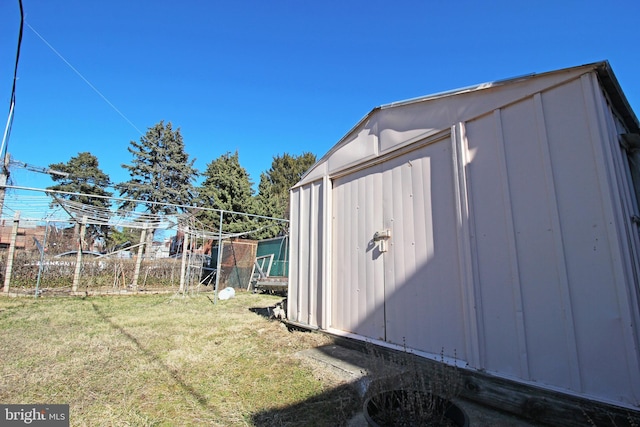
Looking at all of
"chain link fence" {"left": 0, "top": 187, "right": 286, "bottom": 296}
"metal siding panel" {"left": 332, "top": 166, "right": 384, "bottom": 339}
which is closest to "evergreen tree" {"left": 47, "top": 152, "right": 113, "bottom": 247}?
"chain link fence" {"left": 0, "top": 187, "right": 286, "bottom": 296}

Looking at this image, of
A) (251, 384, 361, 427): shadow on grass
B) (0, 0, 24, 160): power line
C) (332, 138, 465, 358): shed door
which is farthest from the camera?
(0, 0, 24, 160): power line

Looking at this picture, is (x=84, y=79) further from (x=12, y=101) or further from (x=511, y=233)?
(x=511, y=233)

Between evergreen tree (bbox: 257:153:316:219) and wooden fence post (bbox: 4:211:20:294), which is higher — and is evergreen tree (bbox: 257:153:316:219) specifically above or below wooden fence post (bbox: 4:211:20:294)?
above

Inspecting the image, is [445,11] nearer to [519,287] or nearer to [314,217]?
[314,217]

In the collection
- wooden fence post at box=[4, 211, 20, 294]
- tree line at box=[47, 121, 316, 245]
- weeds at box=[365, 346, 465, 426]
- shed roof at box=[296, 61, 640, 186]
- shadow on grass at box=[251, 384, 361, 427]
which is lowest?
shadow on grass at box=[251, 384, 361, 427]

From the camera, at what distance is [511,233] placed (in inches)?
81.4

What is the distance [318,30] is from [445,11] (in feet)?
9.57

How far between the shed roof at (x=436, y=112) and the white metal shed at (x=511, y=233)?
13mm

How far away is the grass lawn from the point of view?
1.99 m

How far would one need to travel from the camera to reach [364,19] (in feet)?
18.6

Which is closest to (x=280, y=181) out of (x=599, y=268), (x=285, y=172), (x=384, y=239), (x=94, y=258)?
(x=285, y=172)

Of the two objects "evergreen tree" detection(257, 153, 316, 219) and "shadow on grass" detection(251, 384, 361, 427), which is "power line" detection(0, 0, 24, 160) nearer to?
"shadow on grass" detection(251, 384, 361, 427)

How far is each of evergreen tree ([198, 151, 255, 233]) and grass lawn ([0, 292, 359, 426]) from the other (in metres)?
11.3

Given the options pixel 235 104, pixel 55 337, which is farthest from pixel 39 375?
pixel 235 104
